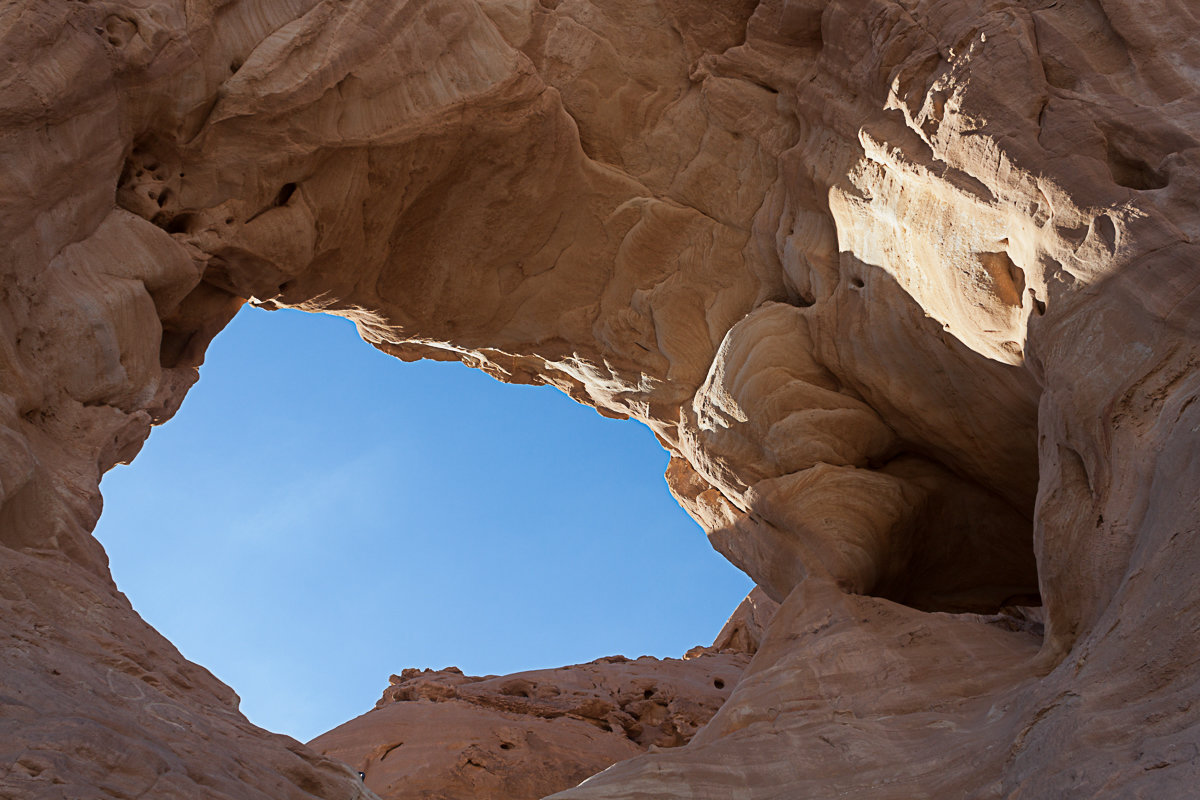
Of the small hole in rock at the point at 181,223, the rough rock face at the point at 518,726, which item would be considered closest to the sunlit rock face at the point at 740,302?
the small hole in rock at the point at 181,223

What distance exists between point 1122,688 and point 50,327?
8492 mm

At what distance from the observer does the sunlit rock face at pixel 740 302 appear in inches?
243

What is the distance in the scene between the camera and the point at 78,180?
358 inches

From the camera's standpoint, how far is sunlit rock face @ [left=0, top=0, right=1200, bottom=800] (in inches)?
243

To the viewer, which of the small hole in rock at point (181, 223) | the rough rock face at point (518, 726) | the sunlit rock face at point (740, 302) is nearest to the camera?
the sunlit rock face at point (740, 302)

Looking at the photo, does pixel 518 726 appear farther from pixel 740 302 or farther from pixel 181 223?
pixel 181 223

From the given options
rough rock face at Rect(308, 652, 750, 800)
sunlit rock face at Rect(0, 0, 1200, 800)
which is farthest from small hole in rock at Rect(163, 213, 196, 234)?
rough rock face at Rect(308, 652, 750, 800)

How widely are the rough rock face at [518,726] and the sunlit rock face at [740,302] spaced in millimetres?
2768

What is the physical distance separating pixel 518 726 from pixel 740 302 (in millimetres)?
6117

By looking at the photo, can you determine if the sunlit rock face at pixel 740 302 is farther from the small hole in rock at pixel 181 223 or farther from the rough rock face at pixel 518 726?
the rough rock face at pixel 518 726

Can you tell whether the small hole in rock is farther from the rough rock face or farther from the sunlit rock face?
the rough rock face

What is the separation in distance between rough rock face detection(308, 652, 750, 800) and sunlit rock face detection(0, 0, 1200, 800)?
277 centimetres

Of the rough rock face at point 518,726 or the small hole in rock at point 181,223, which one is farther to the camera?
the rough rock face at point 518,726

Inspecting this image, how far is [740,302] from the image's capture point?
Answer: 12.6 meters
